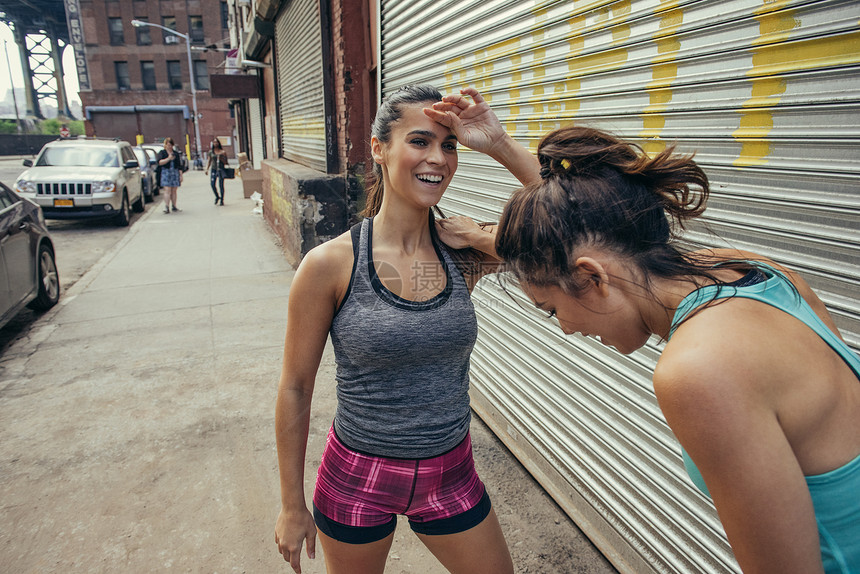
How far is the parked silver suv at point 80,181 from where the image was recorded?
1192 centimetres

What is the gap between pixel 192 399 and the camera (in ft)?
14.8

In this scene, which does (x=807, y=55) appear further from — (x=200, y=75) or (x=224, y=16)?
(x=200, y=75)

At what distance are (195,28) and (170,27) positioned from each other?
1822 millimetres

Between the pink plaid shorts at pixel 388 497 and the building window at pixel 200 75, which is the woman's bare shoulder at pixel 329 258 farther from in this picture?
the building window at pixel 200 75

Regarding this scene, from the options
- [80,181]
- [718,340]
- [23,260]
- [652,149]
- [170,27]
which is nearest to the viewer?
[718,340]

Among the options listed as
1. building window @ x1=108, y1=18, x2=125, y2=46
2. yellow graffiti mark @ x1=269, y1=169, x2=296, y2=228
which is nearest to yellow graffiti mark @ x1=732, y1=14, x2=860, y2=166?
yellow graffiti mark @ x1=269, y1=169, x2=296, y2=228

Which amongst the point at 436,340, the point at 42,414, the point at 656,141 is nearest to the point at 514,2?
the point at 656,141

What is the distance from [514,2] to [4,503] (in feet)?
14.1

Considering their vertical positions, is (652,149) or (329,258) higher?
(652,149)

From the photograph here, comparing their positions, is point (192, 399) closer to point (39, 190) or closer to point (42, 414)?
point (42, 414)

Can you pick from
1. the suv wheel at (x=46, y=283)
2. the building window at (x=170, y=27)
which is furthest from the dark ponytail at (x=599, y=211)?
the building window at (x=170, y=27)

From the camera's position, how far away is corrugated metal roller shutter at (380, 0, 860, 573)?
5.62ft

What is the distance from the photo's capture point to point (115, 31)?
1703 inches

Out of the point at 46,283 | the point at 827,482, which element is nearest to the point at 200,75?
the point at 46,283
